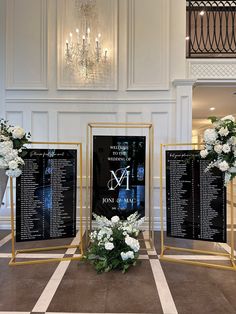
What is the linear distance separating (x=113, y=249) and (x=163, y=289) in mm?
713

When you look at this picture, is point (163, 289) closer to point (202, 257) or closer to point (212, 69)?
point (202, 257)

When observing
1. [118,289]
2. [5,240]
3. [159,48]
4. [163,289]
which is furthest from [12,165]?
[159,48]

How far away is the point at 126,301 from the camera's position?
2.30 m

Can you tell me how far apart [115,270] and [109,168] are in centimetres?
138

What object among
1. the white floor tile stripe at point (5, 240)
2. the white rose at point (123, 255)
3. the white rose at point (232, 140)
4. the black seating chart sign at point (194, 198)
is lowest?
the white floor tile stripe at point (5, 240)

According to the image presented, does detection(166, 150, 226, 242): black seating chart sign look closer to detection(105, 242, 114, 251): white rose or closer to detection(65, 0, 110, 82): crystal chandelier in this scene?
detection(105, 242, 114, 251): white rose

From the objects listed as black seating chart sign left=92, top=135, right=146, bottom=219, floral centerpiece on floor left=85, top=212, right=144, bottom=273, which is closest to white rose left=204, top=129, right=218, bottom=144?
black seating chart sign left=92, top=135, right=146, bottom=219

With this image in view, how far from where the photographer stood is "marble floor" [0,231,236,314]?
7.23ft

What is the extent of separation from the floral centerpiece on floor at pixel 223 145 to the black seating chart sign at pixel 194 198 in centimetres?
29

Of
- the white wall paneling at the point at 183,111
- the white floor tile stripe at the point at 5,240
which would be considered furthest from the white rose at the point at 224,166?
the white floor tile stripe at the point at 5,240

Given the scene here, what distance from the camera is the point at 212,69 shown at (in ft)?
16.0

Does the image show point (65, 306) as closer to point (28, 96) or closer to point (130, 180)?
point (130, 180)

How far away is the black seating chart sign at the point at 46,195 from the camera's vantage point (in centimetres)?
320

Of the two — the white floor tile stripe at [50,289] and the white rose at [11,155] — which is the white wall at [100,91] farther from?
the white floor tile stripe at [50,289]
